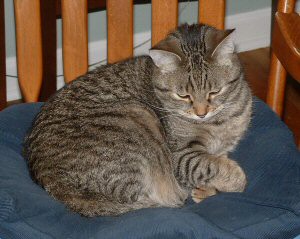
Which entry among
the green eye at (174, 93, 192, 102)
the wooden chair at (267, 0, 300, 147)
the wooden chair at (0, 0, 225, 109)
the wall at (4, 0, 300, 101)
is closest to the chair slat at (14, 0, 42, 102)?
the wooden chair at (0, 0, 225, 109)

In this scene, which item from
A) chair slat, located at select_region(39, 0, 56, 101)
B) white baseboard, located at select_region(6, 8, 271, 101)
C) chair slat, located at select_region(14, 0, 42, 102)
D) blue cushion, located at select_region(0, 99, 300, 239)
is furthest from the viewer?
white baseboard, located at select_region(6, 8, 271, 101)

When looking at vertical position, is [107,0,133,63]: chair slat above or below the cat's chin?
above

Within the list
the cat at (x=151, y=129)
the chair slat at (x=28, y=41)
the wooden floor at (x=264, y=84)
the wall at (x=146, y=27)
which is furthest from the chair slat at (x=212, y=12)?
the wall at (x=146, y=27)

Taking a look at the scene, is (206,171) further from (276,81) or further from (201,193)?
(276,81)

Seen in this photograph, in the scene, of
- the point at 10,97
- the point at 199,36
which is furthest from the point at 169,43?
the point at 10,97

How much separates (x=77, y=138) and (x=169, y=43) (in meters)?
0.34

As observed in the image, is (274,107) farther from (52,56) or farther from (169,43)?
(52,56)

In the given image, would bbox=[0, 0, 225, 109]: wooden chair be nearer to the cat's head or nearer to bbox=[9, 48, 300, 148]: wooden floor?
the cat's head

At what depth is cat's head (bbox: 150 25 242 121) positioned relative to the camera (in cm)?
156

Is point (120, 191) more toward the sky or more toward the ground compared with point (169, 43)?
more toward the ground

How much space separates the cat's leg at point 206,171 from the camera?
1524mm

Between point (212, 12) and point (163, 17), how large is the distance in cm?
15

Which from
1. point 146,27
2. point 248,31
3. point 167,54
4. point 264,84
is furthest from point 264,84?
point 167,54

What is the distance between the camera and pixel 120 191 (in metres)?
1.45
